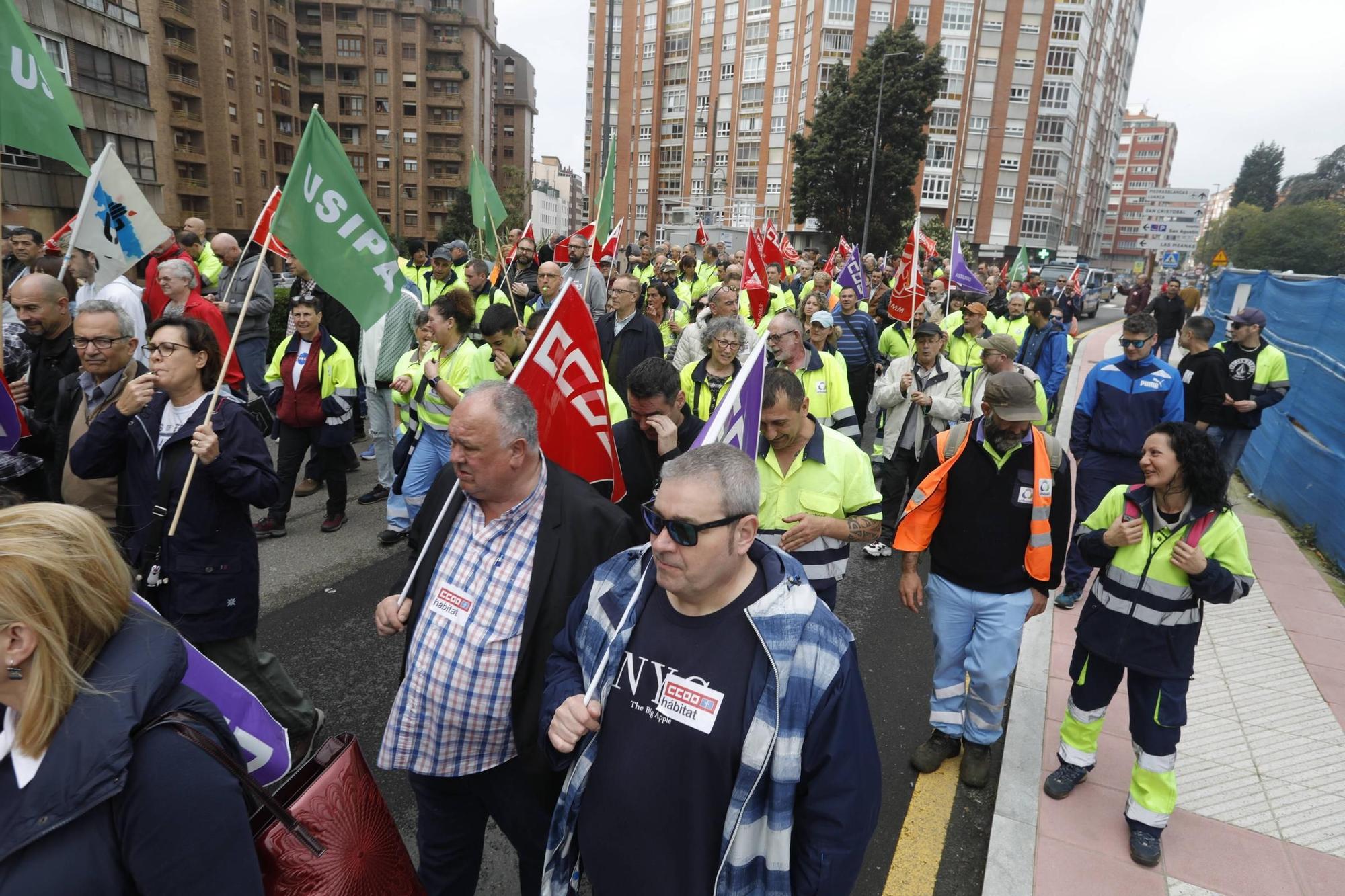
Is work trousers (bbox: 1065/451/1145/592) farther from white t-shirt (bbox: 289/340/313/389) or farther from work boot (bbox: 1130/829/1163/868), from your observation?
white t-shirt (bbox: 289/340/313/389)

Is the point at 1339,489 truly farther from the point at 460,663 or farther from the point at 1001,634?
the point at 460,663

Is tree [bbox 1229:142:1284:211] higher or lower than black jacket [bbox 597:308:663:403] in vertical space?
higher

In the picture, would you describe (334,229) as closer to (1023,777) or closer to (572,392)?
(572,392)

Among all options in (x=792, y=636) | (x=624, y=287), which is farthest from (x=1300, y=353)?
(x=792, y=636)

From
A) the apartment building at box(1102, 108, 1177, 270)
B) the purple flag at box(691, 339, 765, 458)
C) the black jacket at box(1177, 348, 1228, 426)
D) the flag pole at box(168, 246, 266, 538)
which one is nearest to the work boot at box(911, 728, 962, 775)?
the purple flag at box(691, 339, 765, 458)

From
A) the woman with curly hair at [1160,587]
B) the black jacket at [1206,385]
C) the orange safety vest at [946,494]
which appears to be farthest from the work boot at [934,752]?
the black jacket at [1206,385]

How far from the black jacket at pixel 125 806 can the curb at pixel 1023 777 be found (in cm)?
289

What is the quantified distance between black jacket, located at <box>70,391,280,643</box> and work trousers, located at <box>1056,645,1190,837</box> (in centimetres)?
382

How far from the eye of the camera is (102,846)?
141 cm

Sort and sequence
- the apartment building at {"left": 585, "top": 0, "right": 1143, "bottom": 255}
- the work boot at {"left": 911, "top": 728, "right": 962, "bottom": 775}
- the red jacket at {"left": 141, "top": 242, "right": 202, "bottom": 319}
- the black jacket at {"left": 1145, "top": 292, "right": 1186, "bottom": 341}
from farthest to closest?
the apartment building at {"left": 585, "top": 0, "right": 1143, "bottom": 255} < the black jacket at {"left": 1145, "top": 292, "right": 1186, "bottom": 341} < the red jacket at {"left": 141, "top": 242, "right": 202, "bottom": 319} < the work boot at {"left": 911, "top": 728, "right": 962, "bottom": 775}

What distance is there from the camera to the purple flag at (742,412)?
2764 millimetres

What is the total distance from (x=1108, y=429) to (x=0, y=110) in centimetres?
723

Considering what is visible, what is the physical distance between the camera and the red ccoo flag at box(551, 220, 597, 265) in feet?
33.9

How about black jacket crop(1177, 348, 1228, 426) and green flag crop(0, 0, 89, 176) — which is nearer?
green flag crop(0, 0, 89, 176)
